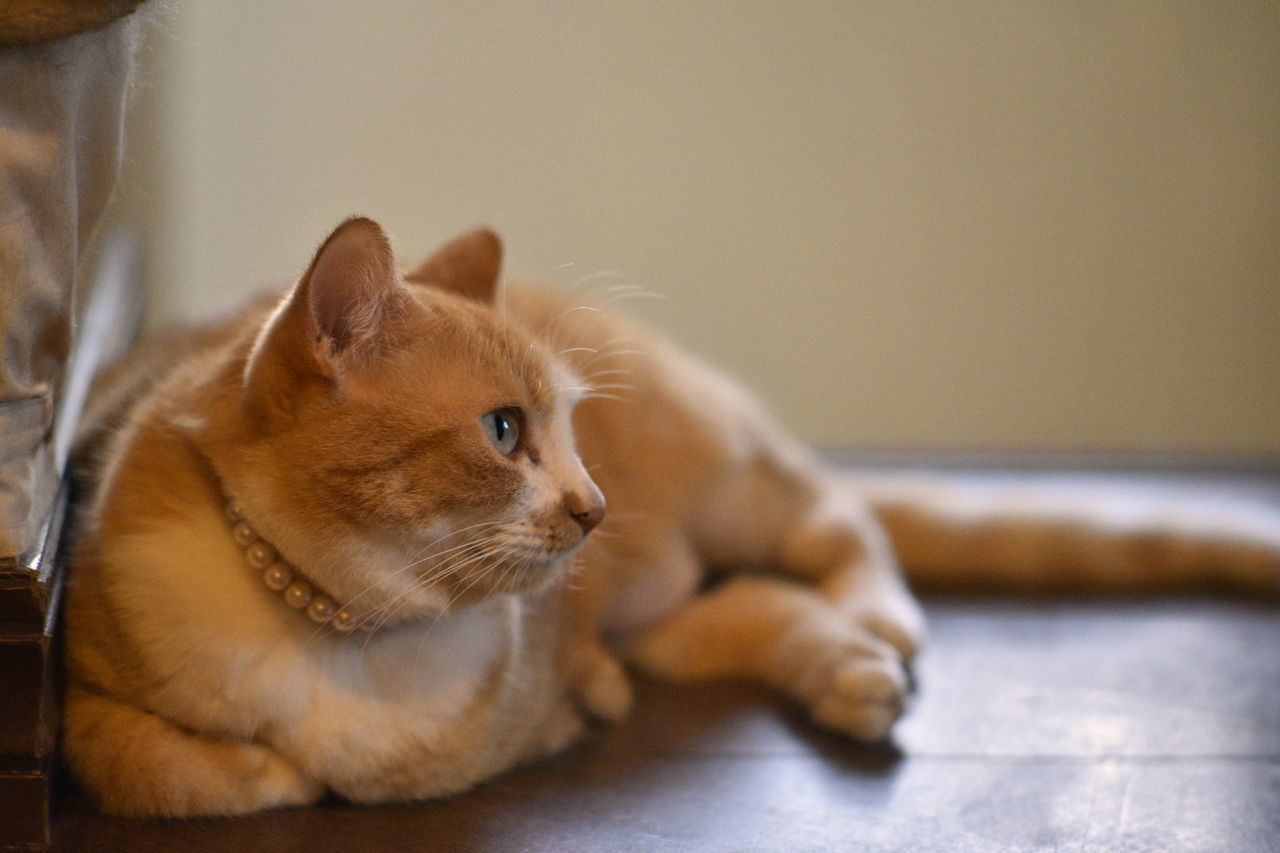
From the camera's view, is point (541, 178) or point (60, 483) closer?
point (60, 483)

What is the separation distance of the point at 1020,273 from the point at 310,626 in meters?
2.19

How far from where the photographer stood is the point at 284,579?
1216 mm

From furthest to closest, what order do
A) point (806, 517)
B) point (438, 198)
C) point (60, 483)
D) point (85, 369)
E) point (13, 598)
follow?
point (438, 198)
point (806, 517)
point (85, 369)
point (60, 483)
point (13, 598)

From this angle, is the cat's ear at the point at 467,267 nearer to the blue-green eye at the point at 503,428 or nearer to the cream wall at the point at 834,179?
the blue-green eye at the point at 503,428

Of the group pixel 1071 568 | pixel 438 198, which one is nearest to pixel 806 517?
pixel 1071 568

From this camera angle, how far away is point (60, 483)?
1391mm

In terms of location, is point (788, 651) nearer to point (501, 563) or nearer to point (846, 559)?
point (846, 559)

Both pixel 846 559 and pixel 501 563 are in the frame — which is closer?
pixel 501 563

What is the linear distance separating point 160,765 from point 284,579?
25cm

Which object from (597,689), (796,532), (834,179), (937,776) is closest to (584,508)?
(597,689)

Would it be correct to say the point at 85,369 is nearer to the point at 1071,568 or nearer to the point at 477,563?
the point at 477,563

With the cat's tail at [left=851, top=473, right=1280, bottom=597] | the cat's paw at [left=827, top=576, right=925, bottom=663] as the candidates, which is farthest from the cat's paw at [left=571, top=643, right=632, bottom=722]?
the cat's tail at [left=851, top=473, right=1280, bottom=597]

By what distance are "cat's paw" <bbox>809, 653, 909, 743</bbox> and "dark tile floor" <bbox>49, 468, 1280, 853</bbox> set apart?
3 centimetres

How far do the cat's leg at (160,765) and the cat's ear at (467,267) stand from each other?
563 mm
